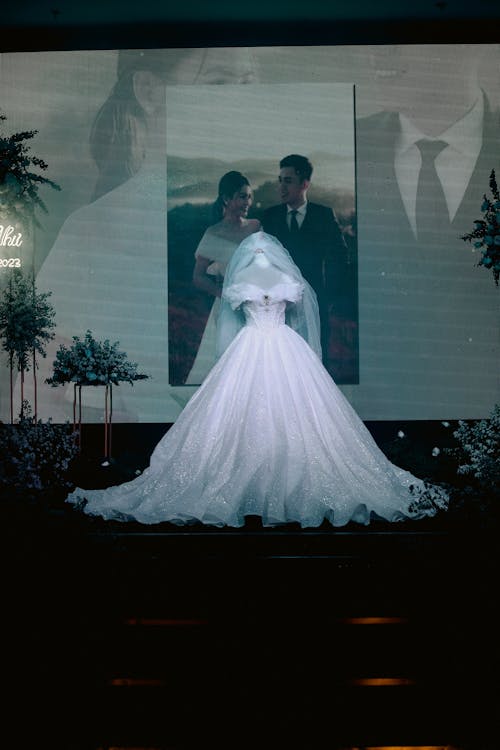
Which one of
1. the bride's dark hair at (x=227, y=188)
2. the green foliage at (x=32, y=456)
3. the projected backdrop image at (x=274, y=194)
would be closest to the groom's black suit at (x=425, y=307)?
the projected backdrop image at (x=274, y=194)

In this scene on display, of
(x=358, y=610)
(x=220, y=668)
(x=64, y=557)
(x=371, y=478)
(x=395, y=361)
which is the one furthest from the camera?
(x=395, y=361)

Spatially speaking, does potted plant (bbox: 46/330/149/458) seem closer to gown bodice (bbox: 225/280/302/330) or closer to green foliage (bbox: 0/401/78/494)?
gown bodice (bbox: 225/280/302/330)

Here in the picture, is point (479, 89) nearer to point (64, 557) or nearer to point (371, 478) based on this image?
point (371, 478)

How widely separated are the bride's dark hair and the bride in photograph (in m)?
2.28

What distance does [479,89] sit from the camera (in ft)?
24.8

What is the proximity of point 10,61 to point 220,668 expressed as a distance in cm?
658

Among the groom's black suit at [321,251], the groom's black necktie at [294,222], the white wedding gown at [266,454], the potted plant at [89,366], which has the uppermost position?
the groom's black necktie at [294,222]

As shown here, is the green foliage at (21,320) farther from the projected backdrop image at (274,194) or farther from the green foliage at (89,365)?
the projected backdrop image at (274,194)

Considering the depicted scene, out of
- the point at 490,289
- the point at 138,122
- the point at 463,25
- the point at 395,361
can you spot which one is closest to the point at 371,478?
the point at 395,361

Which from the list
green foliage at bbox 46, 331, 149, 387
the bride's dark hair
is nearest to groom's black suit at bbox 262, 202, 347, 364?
the bride's dark hair

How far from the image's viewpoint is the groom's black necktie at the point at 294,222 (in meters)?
7.54

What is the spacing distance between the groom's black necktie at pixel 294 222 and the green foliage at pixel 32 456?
360 cm

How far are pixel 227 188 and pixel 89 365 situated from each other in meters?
2.29

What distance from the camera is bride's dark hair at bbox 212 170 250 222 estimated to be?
7.58 meters
